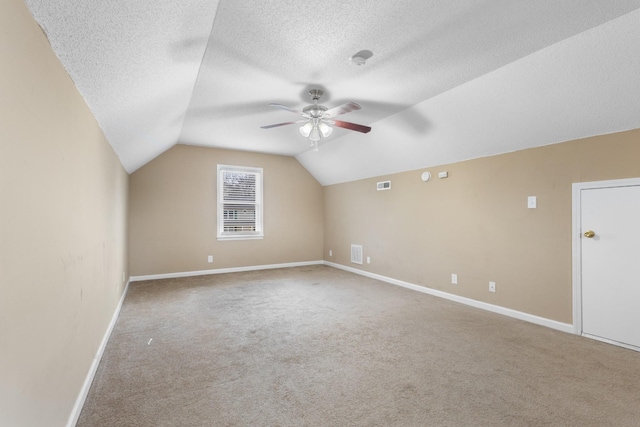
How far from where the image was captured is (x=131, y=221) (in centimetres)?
542

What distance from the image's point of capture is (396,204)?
5.29 m

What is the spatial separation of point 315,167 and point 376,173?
65.7 inches

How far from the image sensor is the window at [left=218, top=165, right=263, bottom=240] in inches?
246

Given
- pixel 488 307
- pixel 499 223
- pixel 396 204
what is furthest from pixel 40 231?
pixel 396 204

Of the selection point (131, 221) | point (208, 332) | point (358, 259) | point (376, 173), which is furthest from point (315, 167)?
point (208, 332)

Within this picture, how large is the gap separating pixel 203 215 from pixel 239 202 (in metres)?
0.79

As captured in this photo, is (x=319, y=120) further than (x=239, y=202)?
No

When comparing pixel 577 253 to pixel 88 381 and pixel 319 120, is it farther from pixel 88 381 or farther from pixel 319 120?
pixel 88 381

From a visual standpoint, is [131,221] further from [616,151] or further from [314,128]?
[616,151]

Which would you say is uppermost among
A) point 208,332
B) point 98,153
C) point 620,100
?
point 620,100

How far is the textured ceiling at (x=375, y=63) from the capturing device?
5.72ft

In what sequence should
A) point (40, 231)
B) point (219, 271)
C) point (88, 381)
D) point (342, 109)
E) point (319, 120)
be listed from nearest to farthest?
point (40, 231)
point (88, 381)
point (342, 109)
point (319, 120)
point (219, 271)

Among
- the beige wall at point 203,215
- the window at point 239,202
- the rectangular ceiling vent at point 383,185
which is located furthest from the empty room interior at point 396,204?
the window at point 239,202

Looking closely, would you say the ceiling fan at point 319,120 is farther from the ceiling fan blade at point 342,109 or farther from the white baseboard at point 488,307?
the white baseboard at point 488,307
